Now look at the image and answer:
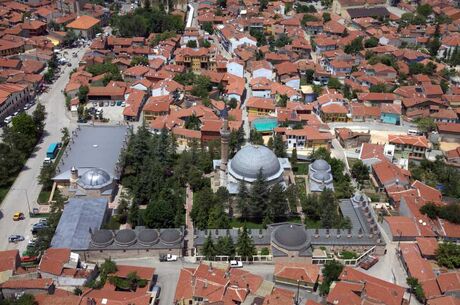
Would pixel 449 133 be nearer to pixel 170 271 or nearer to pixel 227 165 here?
pixel 227 165

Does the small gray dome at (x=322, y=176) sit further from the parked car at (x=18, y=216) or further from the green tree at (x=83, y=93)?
the green tree at (x=83, y=93)

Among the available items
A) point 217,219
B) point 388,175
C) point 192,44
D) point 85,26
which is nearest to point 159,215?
point 217,219

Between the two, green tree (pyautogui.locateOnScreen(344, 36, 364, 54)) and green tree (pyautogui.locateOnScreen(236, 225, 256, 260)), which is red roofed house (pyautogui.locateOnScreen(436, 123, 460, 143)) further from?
green tree (pyautogui.locateOnScreen(236, 225, 256, 260))

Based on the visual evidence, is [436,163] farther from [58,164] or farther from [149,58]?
[149,58]

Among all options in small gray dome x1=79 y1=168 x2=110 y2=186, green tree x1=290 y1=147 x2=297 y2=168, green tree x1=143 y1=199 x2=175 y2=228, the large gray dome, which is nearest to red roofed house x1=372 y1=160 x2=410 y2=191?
green tree x1=290 y1=147 x2=297 y2=168

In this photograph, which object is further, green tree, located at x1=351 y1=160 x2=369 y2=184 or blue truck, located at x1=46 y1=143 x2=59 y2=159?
blue truck, located at x1=46 y1=143 x2=59 y2=159

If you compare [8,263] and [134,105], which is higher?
[8,263]
